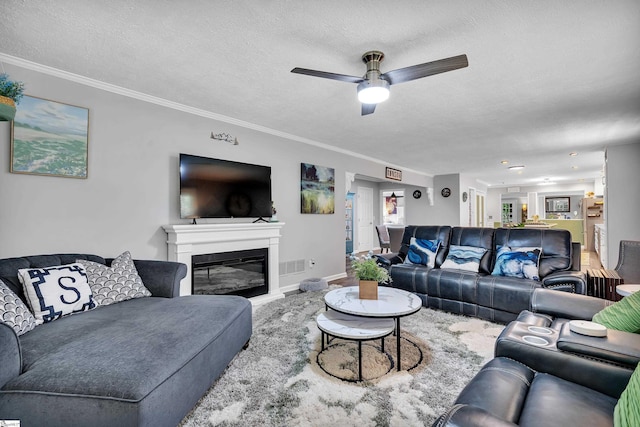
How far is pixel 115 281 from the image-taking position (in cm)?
222

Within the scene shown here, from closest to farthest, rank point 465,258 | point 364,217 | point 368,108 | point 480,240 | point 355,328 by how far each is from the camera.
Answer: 1. point 355,328
2. point 368,108
3. point 465,258
4. point 480,240
5. point 364,217

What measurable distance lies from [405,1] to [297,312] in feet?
9.62

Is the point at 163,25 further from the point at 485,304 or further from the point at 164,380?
the point at 485,304

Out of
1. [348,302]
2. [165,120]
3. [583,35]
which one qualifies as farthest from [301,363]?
[583,35]

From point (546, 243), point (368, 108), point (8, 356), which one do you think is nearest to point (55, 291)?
point (8, 356)

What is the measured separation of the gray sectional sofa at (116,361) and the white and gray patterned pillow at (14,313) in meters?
0.05

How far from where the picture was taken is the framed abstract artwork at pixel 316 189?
4.61m

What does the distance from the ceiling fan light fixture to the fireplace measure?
2387 millimetres

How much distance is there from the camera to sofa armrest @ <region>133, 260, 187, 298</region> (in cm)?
240

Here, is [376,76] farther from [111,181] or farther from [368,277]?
[111,181]

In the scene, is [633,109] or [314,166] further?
[314,166]

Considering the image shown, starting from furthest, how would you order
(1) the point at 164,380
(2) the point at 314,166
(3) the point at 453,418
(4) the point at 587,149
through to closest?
(4) the point at 587,149 → (2) the point at 314,166 → (1) the point at 164,380 → (3) the point at 453,418

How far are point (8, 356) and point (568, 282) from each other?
3.81 meters

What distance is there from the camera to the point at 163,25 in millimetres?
1861
